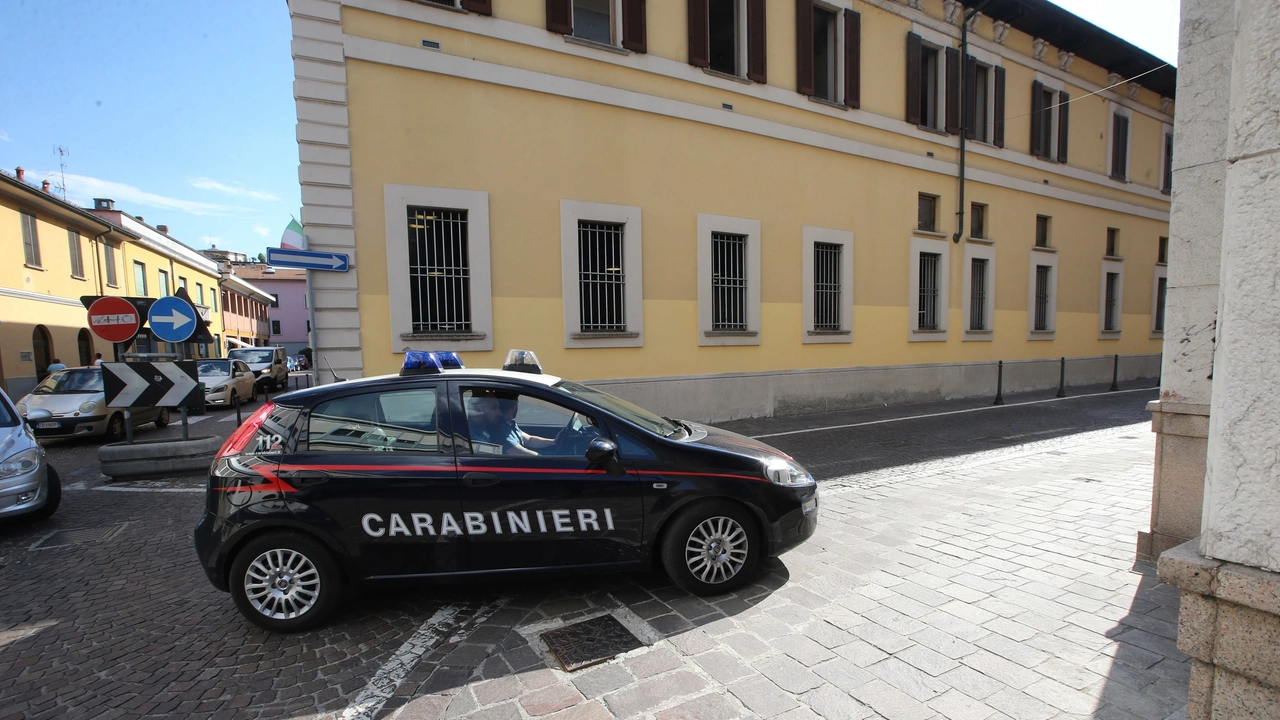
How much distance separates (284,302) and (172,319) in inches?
2222

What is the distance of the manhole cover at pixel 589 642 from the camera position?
296cm

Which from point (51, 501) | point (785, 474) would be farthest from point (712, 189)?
point (51, 501)

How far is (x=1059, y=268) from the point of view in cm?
1667

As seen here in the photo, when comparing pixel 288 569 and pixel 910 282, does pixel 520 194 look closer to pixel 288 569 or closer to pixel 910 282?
pixel 288 569

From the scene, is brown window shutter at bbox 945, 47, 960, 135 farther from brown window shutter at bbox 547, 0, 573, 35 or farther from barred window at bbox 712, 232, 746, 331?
brown window shutter at bbox 547, 0, 573, 35

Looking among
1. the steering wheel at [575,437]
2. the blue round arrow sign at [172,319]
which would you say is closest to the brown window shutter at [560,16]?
the blue round arrow sign at [172,319]

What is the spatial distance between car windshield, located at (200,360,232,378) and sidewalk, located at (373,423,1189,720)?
653 inches

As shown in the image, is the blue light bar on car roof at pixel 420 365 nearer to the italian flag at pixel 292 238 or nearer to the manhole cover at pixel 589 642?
the manhole cover at pixel 589 642

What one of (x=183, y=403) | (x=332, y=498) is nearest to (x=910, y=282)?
(x=332, y=498)

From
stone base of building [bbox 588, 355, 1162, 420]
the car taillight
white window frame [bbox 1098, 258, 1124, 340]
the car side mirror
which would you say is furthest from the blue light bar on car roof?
white window frame [bbox 1098, 258, 1124, 340]

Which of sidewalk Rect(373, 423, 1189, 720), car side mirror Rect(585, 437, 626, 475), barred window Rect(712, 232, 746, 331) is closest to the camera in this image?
sidewalk Rect(373, 423, 1189, 720)

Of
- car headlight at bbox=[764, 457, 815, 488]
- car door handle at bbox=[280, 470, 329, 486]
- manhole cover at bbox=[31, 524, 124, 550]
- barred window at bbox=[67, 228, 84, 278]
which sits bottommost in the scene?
manhole cover at bbox=[31, 524, 124, 550]

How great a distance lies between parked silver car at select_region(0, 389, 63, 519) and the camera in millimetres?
5125

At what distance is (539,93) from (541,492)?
8138 millimetres
